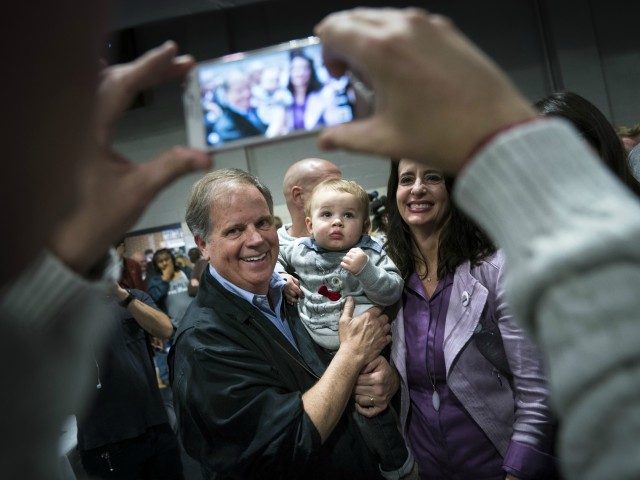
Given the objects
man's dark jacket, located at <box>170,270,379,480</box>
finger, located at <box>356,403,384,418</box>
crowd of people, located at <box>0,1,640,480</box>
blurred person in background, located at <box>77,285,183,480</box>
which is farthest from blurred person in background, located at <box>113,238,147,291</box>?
finger, located at <box>356,403,384,418</box>

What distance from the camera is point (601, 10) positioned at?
6.84m

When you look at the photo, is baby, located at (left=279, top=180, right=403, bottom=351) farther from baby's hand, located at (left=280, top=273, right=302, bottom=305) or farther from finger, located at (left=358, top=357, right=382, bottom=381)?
finger, located at (left=358, top=357, right=382, bottom=381)

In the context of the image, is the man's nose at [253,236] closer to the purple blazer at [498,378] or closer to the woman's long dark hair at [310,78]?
the purple blazer at [498,378]

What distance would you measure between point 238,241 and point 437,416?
0.88 metres

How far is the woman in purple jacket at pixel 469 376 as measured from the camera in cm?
→ 173

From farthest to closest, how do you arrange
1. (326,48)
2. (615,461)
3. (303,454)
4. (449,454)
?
1. (449,454)
2. (303,454)
3. (326,48)
4. (615,461)

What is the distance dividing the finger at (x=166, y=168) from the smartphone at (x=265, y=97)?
0.12m

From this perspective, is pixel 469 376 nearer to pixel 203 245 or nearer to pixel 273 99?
pixel 203 245

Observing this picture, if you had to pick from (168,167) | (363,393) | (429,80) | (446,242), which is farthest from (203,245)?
(429,80)

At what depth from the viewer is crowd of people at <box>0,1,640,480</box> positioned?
0.48 meters

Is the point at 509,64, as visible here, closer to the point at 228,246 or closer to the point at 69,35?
the point at 228,246

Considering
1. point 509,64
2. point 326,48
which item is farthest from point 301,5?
point 326,48

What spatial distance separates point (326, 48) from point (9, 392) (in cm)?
53

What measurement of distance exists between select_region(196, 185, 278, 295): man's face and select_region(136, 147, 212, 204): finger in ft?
3.95
